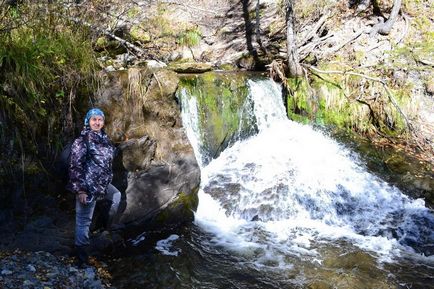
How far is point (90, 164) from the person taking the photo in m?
4.45

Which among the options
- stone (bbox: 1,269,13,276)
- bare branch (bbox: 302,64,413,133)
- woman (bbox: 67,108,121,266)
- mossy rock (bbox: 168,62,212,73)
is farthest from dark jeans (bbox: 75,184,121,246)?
bare branch (bbox: 302,64,413,133)

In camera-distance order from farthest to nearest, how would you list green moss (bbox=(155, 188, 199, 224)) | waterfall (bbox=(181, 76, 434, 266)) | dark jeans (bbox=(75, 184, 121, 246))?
green moss (bbox=(155, 188, 199, 224)) < waterfall (bbox=(181, 76, 434, 266)) < dark jeans (bbox=(75, 184, 121, 246))

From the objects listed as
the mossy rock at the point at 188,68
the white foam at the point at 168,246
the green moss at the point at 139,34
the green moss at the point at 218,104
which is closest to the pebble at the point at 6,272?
the white foam at the point at 168,246

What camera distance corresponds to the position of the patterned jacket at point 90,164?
4.35 m

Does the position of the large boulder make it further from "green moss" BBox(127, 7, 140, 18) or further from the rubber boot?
"green moss" BBox(127, 7, 140, 18)

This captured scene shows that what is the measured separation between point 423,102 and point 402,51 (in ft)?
6.40

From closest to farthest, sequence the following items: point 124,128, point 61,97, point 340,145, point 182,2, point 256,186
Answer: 1. point 61,97
2. point 124,128
3. point 256,186
4. point 340,145
5. point 182,2

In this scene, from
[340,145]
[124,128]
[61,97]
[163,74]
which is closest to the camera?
[61,97]

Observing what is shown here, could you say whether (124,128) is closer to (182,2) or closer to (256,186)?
(256,186)

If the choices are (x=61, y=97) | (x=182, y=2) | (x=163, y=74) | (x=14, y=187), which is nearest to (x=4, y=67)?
(x=61, y=97)

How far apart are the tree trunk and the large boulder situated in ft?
13.3

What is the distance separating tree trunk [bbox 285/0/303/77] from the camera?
9491mm

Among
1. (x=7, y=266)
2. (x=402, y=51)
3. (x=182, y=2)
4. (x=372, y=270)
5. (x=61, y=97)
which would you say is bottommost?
(x=372, y=270)

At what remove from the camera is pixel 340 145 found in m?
8.79
